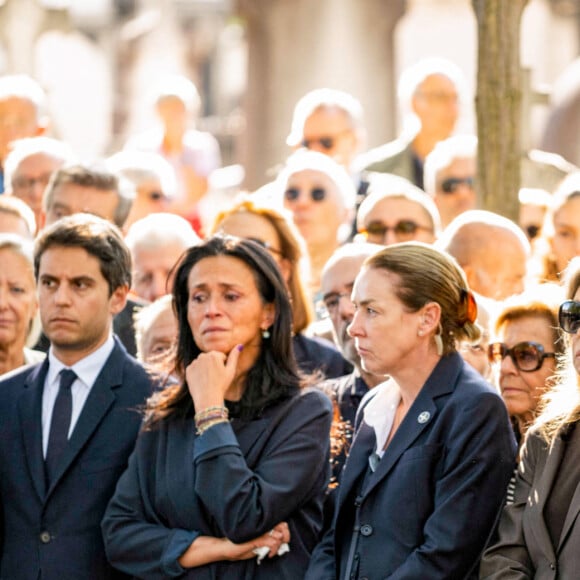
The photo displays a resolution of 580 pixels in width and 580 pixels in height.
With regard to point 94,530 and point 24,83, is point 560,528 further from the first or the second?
point 24,83

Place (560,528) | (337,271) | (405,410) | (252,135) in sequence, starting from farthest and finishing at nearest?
(252,135) < (337,271) < (405,410) < (560,528)

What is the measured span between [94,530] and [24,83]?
18.9ft

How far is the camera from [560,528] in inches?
237

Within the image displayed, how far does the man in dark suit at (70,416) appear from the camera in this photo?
7.07m

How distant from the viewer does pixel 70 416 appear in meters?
7.27

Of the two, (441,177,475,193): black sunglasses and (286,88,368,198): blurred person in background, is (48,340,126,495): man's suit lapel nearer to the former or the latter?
(441,177,475,193): black sunglasses

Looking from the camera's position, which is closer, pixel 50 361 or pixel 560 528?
pixel 560 528

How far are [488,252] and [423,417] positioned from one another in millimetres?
2365

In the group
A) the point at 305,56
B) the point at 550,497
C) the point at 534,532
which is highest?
the point at 305,56

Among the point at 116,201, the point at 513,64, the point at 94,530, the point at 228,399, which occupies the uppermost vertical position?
the point at 513,64

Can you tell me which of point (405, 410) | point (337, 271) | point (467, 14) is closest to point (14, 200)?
point (337, 271)

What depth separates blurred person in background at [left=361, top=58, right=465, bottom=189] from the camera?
11.6 meters

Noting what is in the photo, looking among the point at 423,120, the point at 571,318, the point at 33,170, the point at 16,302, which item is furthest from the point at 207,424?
the point at 423,120

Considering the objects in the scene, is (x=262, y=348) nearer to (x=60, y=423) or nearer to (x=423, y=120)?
(x=60, y=423)
